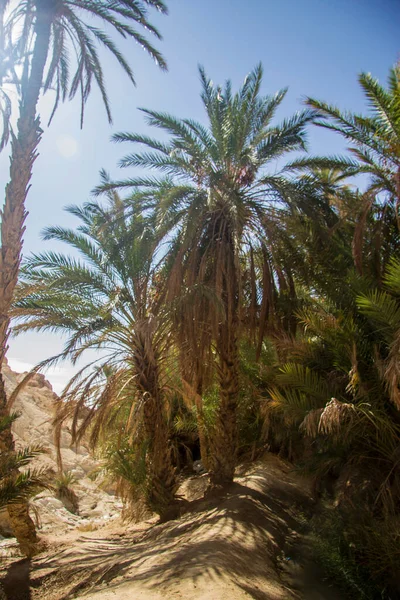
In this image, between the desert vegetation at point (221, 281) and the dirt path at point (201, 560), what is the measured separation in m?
0.85

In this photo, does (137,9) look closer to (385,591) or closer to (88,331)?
(88,331)

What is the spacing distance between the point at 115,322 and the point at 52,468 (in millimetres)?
15933

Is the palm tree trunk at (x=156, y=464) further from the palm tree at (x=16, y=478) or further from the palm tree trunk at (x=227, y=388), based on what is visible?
the palm tree at (x=16, y=478)

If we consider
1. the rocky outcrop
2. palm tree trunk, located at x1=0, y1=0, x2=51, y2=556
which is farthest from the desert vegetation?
the rocky outcrop

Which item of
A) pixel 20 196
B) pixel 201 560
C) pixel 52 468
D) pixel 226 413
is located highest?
pixel 20 196

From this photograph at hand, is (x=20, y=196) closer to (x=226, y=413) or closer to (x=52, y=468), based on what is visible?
(x=226, y=413)

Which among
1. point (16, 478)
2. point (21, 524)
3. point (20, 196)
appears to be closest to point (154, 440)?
point (21, 524)

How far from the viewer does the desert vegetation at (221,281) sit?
8.48 m

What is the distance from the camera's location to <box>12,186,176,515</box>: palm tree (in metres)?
10.3

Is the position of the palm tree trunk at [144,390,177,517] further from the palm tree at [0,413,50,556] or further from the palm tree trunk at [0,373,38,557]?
the palm tree at [0,413,50,556]

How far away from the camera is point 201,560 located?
19.4 ft

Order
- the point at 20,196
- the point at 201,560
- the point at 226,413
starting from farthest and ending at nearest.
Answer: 1. the point at 226,413
2. the point at 20,196
3. the point at 201,560

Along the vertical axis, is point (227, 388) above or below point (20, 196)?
below

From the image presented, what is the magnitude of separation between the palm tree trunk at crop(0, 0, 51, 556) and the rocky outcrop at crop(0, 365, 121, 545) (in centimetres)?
334
